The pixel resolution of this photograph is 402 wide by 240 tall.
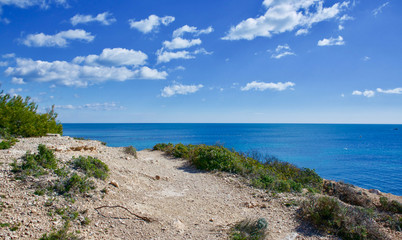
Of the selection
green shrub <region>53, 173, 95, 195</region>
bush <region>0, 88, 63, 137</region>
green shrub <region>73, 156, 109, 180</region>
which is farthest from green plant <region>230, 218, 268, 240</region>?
bush <region>0, 88, 63, 137</region>

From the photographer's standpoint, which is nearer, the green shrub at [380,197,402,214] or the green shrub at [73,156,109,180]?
the green shrub at [73,156,109,180]

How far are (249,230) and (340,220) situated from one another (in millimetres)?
2251

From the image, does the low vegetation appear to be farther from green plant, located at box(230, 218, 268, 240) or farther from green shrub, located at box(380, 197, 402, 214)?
green plant, located at box(230, 218, 268, 240)

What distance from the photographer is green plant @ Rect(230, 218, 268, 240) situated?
504 centimetres

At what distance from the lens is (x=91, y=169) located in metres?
7.77

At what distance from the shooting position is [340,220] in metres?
5.70

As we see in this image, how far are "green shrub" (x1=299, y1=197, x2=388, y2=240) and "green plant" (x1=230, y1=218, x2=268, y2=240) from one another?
62.4 inches

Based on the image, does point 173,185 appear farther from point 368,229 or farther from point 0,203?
point 368,229

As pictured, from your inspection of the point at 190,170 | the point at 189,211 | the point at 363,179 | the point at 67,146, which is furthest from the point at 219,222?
the point at 363,179

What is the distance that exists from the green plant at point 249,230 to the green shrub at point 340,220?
1584mm

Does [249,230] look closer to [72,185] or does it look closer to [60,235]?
[60,235]

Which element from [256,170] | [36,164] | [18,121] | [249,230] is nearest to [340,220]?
[249,230]

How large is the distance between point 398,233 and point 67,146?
11.7 metres

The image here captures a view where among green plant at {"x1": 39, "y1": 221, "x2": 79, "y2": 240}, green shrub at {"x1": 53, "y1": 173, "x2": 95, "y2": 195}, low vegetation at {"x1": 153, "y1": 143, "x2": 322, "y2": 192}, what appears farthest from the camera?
low vegetation at {"x1": 153, "y1": 143, "x2": 322, "y2": 192}
